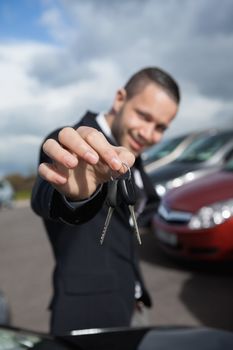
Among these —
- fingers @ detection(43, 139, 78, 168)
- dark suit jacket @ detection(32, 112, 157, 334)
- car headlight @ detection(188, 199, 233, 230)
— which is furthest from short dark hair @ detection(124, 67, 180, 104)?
car headlight @ detection(188, 199, 233, 230)

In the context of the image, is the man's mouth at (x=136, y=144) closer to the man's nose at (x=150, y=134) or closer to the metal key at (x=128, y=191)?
the man's nose at (x=150, y=134)

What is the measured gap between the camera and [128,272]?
1922mm

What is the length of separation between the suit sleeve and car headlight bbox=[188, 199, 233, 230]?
3524 mm

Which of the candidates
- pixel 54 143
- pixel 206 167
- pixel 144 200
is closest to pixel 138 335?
pixel 144 200

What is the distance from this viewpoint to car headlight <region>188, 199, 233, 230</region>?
15.9 ft

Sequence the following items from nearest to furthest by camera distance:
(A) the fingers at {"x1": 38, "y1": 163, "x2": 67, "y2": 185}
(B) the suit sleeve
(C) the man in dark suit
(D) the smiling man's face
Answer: (A) the fingers at {"x1": 38, "y1": 163, "x2": 67, "y2": 185} < (B) the suit sleeve < (C) the man in dark suit < (D) the smiling man's face

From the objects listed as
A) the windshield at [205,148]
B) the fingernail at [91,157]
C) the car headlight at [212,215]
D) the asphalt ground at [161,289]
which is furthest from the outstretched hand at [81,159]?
the windshield at [205,148]

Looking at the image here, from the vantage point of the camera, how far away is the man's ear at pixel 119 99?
2018 millimetres

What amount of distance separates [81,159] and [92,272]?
0.75 metres

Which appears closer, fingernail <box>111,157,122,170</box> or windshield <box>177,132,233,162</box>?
fingernail <box>111,157,122,170</box>

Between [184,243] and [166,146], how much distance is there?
15.2 ft

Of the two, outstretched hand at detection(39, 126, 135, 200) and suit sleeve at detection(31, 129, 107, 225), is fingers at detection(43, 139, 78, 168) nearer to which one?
outstretched hand at detection(39, 126, 135, 200)

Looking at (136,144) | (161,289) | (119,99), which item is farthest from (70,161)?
(161,289)

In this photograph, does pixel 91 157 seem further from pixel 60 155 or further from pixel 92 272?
pixel 92 272
